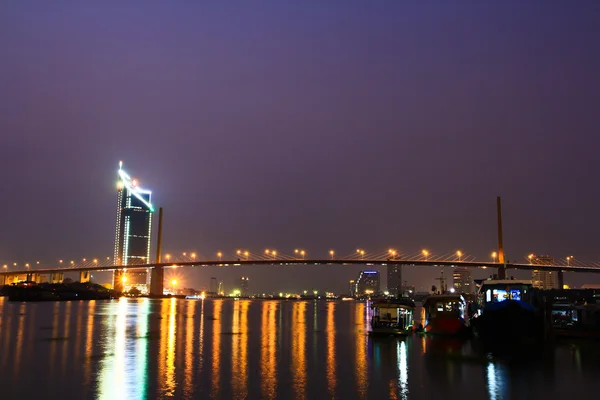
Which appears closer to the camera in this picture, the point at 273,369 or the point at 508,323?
the point at 273,369

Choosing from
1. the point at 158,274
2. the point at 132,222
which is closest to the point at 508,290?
the point at 158,274

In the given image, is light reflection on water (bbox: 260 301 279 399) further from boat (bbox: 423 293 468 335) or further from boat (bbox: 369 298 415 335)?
boat (bbox: 423 293 468 335)

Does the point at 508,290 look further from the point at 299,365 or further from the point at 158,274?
the point at 158,274

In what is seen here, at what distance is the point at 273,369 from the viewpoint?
19484 mm

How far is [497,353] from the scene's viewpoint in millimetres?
25969

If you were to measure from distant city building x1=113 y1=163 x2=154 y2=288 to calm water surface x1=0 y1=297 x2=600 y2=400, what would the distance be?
151 meters

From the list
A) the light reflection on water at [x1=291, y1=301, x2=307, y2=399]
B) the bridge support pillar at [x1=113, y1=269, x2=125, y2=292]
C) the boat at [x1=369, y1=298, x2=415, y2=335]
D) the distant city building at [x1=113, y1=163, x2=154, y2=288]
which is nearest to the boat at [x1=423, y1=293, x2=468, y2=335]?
the boat at [x1=369, y1=298, x2=415, y2=335]

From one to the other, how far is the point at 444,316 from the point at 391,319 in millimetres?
3208

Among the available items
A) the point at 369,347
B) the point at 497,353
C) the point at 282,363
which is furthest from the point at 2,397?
the point at 497,353

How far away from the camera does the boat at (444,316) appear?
3344 centimetres

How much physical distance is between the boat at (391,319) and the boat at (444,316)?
1.42 metres

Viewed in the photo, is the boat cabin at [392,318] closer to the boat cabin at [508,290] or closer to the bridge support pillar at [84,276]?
the boat cabin at [508,290]

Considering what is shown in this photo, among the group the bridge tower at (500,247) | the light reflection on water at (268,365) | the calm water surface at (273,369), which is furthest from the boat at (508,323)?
the bridge tower at (500,247)

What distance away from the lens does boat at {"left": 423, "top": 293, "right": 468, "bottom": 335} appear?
33.4 meters
